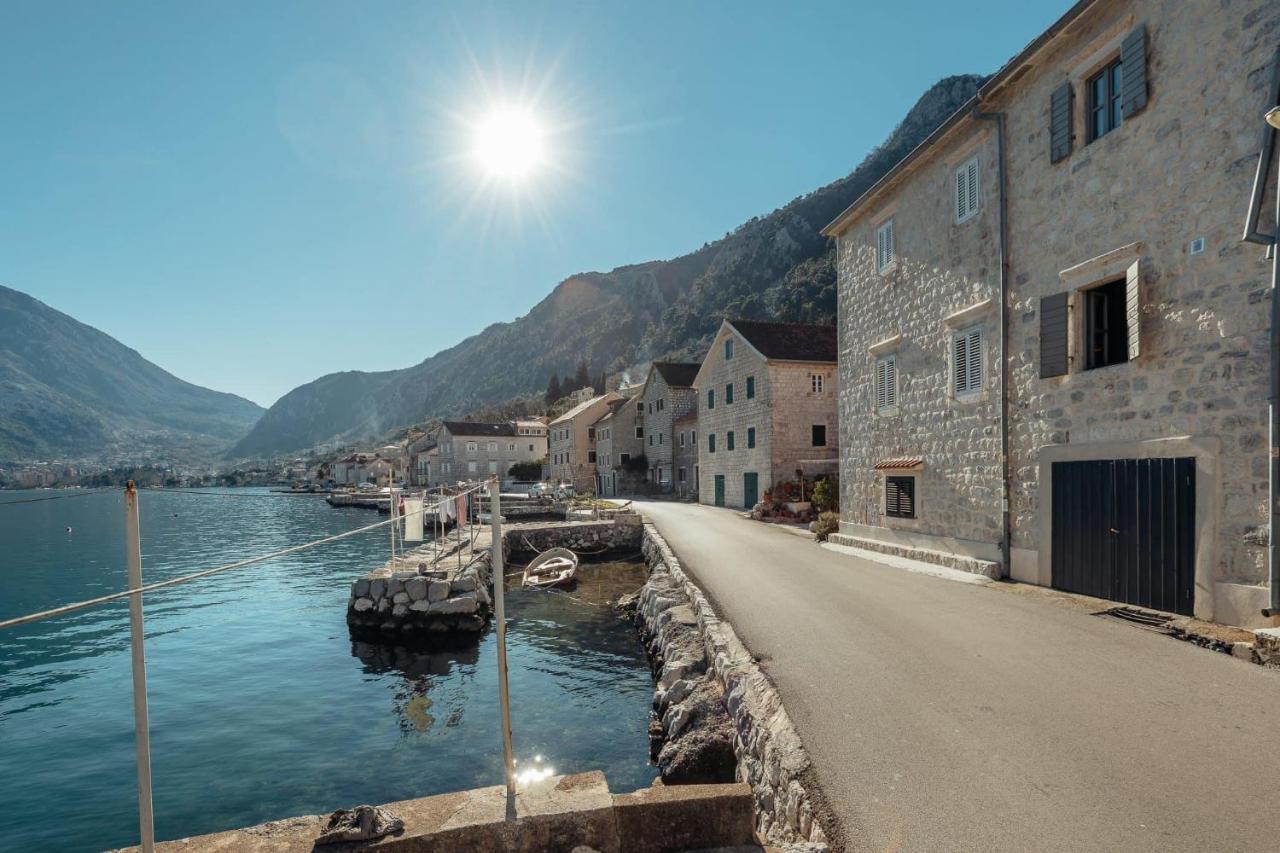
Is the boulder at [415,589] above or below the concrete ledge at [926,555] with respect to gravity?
below

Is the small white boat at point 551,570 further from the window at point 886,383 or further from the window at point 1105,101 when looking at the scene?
the window at point 1105,101

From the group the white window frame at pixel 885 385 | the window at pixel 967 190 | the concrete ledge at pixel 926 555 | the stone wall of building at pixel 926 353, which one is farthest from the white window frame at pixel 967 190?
the concrete ledge at pixel 926 555

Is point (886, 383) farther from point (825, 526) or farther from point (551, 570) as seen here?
point (551, 570)

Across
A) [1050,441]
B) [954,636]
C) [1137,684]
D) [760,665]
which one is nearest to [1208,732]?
[1137,684]

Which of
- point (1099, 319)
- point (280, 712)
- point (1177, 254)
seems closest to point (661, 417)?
point (280, 712)

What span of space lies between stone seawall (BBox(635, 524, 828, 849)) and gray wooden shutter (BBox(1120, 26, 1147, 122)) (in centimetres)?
1029

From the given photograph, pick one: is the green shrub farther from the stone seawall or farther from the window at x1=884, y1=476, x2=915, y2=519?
the stone seawall

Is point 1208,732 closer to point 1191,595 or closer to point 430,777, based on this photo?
point 1191,595

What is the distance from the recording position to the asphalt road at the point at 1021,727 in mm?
4250

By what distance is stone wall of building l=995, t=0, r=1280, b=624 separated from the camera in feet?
27.0

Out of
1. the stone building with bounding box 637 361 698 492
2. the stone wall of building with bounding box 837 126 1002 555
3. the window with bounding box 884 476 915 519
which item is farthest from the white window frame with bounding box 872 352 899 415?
the stone building with bounding box 637 361 698 492

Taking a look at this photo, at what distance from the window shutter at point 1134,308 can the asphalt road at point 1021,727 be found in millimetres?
4208

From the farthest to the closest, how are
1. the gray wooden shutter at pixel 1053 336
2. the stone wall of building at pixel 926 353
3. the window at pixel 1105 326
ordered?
the stone wall of building at pixel 926 353
the gray wooden shutter at pixel 1053 336
the window at pixel 1105 326

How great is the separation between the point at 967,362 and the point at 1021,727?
1007cm
